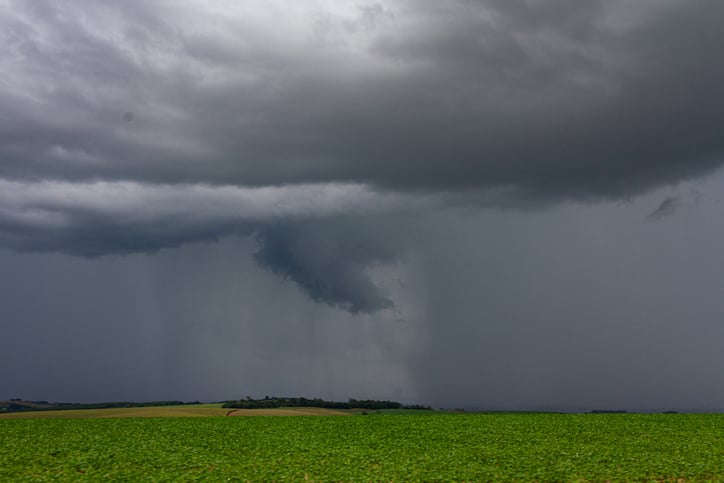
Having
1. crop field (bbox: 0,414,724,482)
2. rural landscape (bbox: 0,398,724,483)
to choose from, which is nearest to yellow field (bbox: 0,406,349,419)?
rural landscape (bbox: 0,398,724,483)

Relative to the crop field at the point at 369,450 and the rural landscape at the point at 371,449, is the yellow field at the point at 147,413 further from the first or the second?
the crop field at the point at 369,450

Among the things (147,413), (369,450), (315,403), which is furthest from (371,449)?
(315,403)

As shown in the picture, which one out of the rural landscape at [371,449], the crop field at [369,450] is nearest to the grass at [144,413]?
the rural landscape at [371,449]

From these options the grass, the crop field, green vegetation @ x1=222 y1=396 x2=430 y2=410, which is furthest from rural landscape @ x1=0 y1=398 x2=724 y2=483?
green vegetation @ x1=222 y1=396 x2=430 y2=410

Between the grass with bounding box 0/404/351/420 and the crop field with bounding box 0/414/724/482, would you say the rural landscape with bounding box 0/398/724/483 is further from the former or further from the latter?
the grass with bounding box 0/404/351/420

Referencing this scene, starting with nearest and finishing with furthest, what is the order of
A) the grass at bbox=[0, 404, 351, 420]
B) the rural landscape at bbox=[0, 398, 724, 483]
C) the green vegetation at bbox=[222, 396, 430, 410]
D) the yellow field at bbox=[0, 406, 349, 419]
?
1. the rural landscape at bbox=[0, 398, 724, 483]
2. the grass at bbox=[0, 404, 351, 420]
3. the yellow field at bbox=[0, 406, 349, 419]
4. the green vegetation at bbox=[222, 396, 430, 410]

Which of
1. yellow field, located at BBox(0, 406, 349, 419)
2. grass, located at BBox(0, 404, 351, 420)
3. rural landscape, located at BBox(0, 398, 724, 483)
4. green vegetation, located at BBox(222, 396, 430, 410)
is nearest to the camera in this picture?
rural landscape, located at BBox(0, 398, 724, 483)

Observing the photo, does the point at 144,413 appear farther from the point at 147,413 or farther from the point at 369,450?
the point at 369,450

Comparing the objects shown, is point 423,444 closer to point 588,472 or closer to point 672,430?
point 588,472

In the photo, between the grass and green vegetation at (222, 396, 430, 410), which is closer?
the grass

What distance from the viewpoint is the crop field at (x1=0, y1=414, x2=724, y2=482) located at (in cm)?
2962

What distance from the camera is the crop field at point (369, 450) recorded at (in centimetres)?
2962

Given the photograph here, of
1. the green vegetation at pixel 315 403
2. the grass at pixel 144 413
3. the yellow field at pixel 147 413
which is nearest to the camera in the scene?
the grass at pixel 144 413

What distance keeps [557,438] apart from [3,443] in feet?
128
